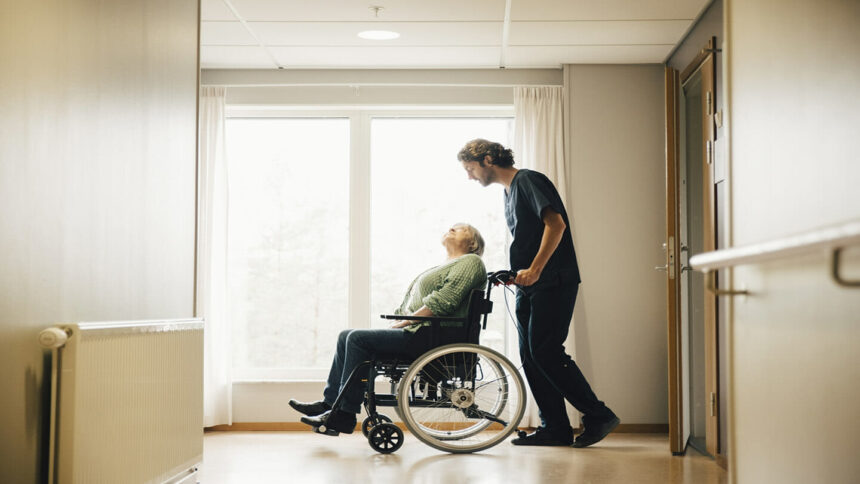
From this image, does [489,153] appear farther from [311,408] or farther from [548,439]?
[311,408]

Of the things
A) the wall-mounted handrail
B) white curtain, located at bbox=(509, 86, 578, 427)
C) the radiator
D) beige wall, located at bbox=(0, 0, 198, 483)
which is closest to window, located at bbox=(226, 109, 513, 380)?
white curtain, located at bbox=(509, 86, 578, 427)

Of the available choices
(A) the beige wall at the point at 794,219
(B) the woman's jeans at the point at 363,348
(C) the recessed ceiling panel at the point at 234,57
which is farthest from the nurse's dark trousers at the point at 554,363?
(C) the recessed ceiling panel at the point at 234,57

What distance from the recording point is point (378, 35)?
457 cm

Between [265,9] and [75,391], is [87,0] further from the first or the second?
[265,9]

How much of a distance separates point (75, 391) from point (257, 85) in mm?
3274

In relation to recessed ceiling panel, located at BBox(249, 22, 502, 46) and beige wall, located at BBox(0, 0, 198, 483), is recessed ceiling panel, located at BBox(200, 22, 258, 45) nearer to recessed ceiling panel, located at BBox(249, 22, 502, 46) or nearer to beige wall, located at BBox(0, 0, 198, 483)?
recessed ceiling panel, located at BBox(249, 22, 502, 46)

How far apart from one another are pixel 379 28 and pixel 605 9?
1.13 meters

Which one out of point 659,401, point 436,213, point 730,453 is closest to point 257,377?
point 436,213

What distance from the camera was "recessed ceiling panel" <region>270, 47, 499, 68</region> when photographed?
15.9ft

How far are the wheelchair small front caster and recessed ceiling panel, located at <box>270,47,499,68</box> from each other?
2.07 meters

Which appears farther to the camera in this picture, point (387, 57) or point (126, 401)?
point (387, 57)

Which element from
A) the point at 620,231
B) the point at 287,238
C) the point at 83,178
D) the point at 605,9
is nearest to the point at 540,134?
the point at 620,231

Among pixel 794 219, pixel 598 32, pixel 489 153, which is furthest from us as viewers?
pixel 598 32

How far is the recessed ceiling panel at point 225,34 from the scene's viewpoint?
14.5ft
